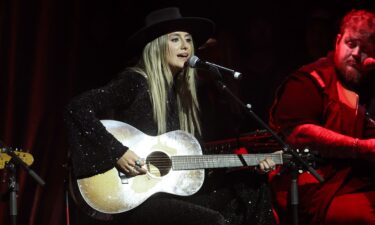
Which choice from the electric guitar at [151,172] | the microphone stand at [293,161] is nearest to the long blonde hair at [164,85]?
the electric guitar at [151,172]

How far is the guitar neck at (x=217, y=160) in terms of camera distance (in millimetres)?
3936

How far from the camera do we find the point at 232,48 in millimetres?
5949

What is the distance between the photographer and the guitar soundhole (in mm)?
3885

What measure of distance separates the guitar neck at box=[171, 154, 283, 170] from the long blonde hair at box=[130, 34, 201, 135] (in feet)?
0.87

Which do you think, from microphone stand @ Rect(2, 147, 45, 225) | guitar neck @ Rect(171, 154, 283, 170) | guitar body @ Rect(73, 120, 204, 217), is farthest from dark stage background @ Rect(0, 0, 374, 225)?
guitar neck @ Rect(171, 154, 283, 170)

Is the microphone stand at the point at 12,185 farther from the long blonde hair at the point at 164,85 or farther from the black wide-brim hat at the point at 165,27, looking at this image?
the black wide-brim hat at the point at 165,27

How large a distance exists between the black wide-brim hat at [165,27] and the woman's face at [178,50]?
5cm

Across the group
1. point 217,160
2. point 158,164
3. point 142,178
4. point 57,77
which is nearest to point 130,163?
point 142,178

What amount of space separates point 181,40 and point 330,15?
226 centimetres

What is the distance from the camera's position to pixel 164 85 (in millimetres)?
4156

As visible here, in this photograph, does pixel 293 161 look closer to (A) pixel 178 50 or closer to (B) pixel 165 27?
(A) pixel 178 50

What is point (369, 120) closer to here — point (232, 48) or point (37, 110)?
point (232, 48)

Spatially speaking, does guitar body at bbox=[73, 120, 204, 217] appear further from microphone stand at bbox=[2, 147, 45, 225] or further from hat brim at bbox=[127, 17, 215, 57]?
hat brim at bbox=[127, 17, 215, 57]

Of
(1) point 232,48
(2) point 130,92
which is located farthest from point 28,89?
(1) point 232,48
